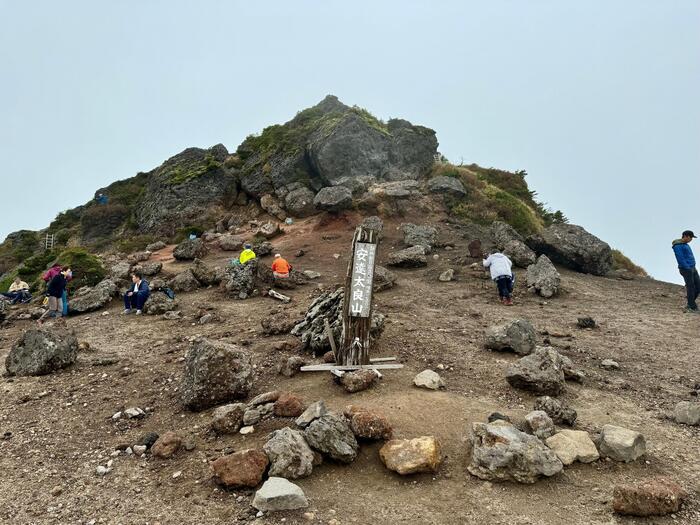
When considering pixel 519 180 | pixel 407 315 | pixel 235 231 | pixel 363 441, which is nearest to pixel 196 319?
pixel 407 315

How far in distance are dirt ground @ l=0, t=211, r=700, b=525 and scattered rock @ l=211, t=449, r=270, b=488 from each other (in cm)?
11

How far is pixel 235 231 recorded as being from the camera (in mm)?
28172

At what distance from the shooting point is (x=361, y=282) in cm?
792

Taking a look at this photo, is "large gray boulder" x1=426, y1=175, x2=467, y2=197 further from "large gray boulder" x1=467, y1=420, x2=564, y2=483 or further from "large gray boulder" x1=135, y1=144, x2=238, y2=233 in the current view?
"large gray boulder" x1=467, y1=420, x2=564, y2=483

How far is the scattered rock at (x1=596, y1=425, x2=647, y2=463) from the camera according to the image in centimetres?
521

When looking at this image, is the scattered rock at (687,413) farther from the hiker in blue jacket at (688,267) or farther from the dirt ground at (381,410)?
the hiker in blue jacket at (688,267)

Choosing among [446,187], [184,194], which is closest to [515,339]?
[446,187]

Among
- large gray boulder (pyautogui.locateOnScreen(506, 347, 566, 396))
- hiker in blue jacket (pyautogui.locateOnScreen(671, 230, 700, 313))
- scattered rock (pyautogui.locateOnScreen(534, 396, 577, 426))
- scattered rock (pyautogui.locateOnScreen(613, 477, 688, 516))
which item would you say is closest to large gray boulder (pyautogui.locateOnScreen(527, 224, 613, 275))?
hiker in blue jacket (pyautogui.locateOnScreen(671, 230, 700, 313))

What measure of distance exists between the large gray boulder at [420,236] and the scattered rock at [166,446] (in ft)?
51.7

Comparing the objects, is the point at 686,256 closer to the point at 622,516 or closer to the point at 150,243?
the point at 622,516

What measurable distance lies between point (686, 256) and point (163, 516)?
14.1m

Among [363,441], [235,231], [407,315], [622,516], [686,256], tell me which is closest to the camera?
[622,516]

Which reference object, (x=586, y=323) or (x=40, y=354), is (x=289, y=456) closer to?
(x=40, y=354)

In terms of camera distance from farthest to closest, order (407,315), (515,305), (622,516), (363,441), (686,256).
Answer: (515,305)
(686,256)
(407,315)
(363,441)
(622,516)
